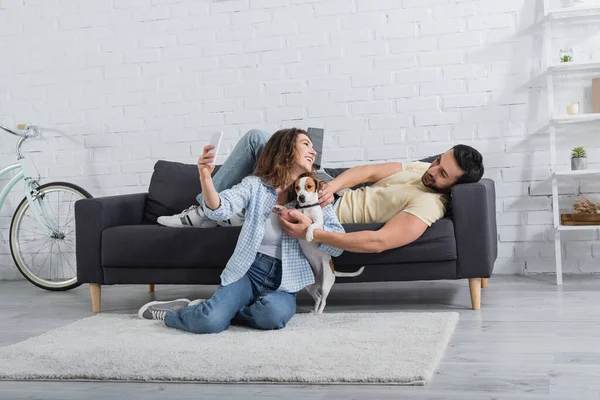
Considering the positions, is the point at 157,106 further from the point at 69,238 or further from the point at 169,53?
the point at 69,238

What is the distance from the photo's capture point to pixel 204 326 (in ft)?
9.20

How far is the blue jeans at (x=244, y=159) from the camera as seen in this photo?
327 cm

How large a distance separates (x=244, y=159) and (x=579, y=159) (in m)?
1.70

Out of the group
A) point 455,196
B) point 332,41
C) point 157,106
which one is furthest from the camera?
point 157,106

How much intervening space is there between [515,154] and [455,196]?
1.12 meters

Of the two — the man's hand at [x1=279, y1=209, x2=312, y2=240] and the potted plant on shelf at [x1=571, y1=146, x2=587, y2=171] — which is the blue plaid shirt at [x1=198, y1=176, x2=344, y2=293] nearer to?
the man's hand at [x1=279, y1=209, x2=312, y2=240]

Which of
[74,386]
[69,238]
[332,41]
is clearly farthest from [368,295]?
[69,238]

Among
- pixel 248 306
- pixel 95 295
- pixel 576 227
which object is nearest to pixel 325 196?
pixel 248 306

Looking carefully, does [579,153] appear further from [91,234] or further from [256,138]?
[91,234]

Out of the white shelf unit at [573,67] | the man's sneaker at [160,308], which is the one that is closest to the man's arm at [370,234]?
the man's sneaker at [160,308]

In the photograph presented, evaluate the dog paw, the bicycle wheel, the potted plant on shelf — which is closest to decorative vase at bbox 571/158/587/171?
the potted plant on shelf

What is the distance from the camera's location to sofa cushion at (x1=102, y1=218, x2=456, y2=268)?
10.2 ft

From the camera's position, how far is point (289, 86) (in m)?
4.33

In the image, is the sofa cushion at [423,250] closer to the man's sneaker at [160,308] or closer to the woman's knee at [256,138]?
the woman's knee at [256,138]
